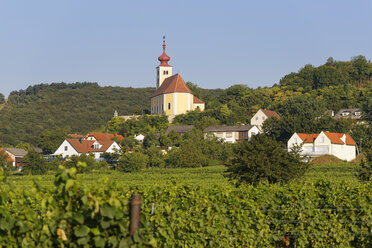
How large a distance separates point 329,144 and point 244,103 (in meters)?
37.4

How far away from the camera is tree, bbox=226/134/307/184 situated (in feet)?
81.9

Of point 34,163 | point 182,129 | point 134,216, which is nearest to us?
point 134,216

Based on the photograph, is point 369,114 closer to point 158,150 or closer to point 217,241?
point 158,150

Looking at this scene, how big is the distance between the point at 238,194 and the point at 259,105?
95.3m

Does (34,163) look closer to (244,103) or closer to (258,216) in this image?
(258,216)

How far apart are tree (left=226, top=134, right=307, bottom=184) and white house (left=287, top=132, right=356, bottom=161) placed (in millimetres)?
47859

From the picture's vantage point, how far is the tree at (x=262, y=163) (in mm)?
24952

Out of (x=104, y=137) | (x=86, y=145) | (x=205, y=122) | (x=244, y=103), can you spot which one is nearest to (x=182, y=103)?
(x=244, y=103)

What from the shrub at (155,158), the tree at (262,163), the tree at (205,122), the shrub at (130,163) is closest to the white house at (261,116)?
the tree at (205,122)

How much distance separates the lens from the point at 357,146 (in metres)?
78.3

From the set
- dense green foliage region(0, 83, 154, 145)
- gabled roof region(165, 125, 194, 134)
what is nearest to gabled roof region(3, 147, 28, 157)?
gabled roof region(165, 125, 194, 134)

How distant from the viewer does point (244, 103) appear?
11025cm

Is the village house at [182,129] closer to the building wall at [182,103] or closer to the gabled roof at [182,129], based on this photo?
the gabled roof at [182,129]

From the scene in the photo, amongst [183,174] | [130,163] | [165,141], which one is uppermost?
[165,141]
